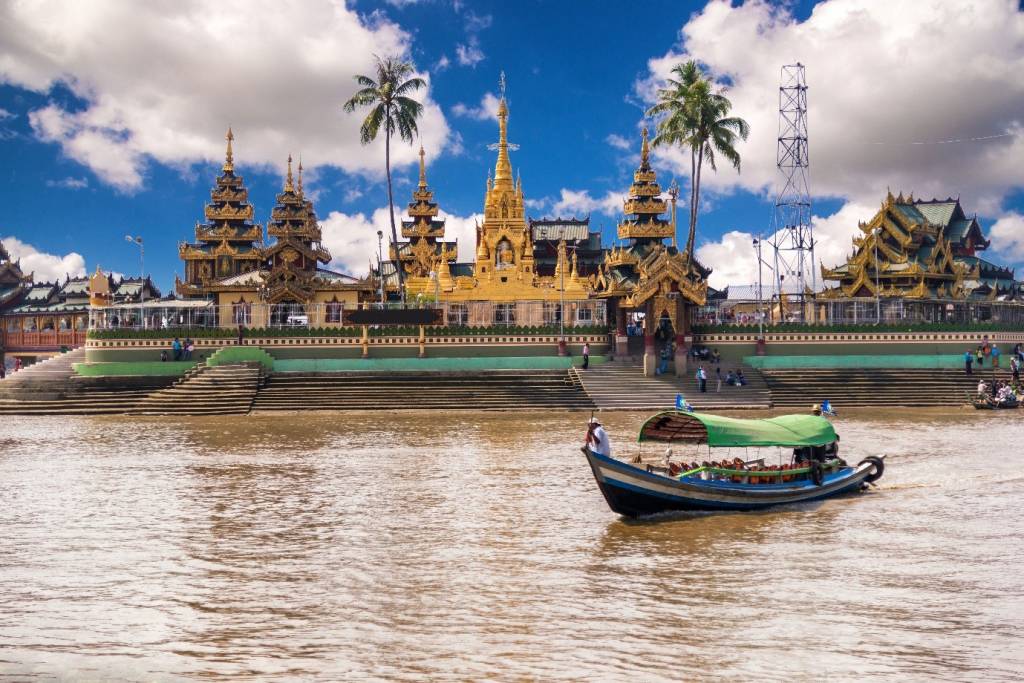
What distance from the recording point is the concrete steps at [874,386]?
44.4 meters

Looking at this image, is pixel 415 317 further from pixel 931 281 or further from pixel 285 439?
pixel 931 281

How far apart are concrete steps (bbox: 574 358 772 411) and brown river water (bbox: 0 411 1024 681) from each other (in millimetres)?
16121

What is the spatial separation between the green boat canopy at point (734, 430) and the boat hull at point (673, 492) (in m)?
0.88

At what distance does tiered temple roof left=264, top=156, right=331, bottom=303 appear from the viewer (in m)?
54.6

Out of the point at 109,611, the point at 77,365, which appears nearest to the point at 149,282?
the point at 77,365

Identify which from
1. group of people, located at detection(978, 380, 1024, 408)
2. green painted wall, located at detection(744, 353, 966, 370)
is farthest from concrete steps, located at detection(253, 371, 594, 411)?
group of people, located at detection(978, 380, 1024, 408)

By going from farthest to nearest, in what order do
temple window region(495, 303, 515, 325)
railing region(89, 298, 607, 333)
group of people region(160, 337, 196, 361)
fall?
temple window region(495, 303, 515, 325), railing region(89, 298, 607, 333), group of people region(160, 337, 196, 361)

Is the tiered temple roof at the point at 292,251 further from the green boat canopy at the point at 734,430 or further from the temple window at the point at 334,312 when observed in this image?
the green boat canopy at the point at 734,430

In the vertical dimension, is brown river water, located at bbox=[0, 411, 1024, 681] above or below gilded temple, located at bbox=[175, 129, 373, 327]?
below

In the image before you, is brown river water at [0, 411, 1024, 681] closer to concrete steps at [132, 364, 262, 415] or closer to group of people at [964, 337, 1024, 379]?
concrete steps at [132, 364, 262, 415]

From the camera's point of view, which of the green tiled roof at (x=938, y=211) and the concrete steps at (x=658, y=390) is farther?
the green tiled roof at (x=938, y=211)

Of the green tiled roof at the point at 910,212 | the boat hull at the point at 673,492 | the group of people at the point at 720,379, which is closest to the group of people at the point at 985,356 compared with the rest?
the group of people at the point at 720,379

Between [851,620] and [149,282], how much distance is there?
82007 mm

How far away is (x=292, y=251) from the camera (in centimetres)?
6369
